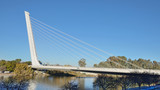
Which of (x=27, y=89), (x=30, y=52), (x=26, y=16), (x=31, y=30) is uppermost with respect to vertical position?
(x=26, y=16)

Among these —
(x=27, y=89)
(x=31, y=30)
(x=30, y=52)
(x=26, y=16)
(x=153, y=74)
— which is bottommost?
(x=27, y=89)

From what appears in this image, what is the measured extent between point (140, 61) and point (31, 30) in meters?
68.7

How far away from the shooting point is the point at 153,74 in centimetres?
3303

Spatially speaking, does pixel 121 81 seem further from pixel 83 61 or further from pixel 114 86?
pixel 83 61

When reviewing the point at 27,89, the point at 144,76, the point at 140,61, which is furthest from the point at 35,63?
the point at 140,61

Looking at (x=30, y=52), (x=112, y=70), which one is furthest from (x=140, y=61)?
(x=30, y=52)

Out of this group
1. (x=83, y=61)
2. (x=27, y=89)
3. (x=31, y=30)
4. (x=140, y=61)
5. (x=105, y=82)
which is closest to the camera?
(x=27, y=89)

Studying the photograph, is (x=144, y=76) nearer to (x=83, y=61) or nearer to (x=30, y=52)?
(x=30, y=52)

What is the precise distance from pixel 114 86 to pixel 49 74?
42.6 m

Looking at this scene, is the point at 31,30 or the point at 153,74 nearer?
the point at 153,74

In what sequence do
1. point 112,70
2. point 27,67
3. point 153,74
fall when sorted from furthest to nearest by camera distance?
point 27,67 < point 112,70 < point 153,74

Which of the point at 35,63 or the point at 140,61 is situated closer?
the point at 35,63

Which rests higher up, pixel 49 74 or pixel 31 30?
pixel 31 30

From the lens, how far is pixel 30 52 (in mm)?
46562
